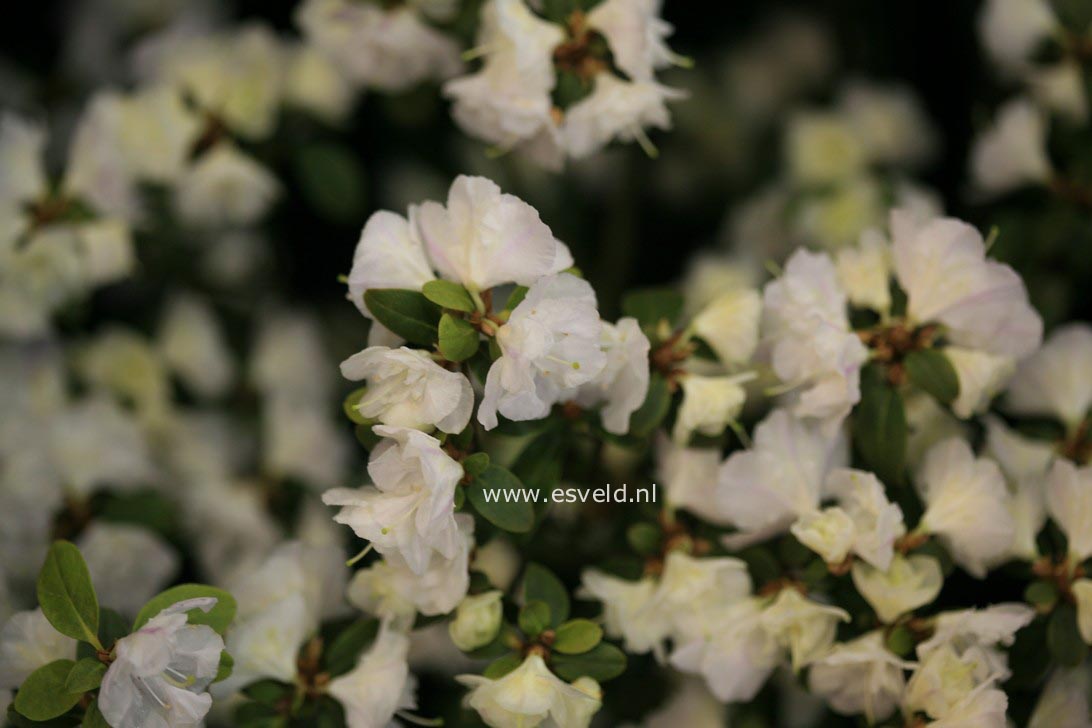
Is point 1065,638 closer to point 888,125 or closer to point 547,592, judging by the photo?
point 547,592

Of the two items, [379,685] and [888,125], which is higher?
[888,125]

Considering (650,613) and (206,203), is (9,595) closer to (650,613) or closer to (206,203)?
(206,203)

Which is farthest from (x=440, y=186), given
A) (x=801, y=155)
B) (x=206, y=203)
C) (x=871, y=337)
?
(x=871, y=337)

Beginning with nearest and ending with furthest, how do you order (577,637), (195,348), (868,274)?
(577,637), (868,274), (195,348)

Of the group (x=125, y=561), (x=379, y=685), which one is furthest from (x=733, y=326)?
(x=125, y=561)

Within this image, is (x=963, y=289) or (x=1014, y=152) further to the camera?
(x=1014, y=152)

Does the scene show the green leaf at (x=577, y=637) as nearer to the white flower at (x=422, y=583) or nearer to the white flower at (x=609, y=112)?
the white flower at (x=422, y=583)

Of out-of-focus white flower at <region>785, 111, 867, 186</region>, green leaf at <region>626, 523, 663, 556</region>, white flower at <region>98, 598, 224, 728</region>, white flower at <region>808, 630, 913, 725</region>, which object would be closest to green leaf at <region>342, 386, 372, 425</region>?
white flower at <region>98, 598, 224, 728</region>

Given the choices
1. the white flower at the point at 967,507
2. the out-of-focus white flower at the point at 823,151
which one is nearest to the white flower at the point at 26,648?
the white flower at the point at 967,507
